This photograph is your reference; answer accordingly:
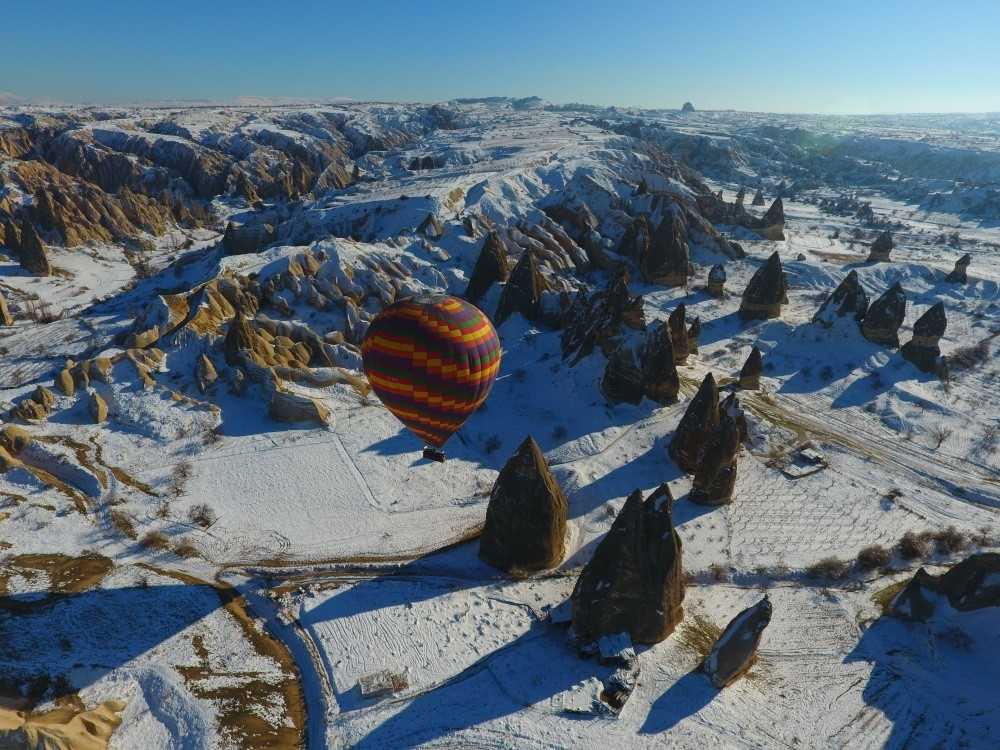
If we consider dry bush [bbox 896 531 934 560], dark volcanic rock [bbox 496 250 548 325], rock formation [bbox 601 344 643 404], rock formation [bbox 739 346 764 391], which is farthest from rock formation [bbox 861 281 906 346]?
dark volcanic rock [bbox 496 250 548 325]

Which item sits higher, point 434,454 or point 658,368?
point 658,368

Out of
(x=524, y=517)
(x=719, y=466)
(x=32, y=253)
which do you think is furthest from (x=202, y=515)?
(x=32, y=253)

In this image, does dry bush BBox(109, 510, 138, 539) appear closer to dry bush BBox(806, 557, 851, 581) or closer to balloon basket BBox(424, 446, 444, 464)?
balloon basket BBox(424, 446, 444, 464)

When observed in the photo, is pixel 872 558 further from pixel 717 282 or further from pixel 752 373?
pixel 717 282

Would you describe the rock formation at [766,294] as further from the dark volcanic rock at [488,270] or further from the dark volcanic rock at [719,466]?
the dark volcanic rock at [719,466]

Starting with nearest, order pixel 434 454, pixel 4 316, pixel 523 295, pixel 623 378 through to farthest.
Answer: pixel 434 454 < pixel 623 378 < pixel 523 295 < pixel 4 316

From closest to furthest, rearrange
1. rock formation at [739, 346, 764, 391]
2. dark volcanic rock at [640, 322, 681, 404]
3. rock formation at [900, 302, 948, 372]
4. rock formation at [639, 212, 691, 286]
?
dark volcanic rock at [640, 322, 681, 404], rock formation at [739, 346, 764, 391], rock formation at [900, 302, 948, 372], rock formation at [639, 212, 691, 286]
